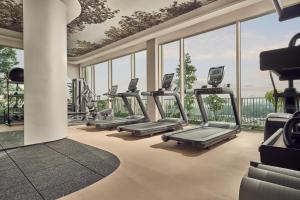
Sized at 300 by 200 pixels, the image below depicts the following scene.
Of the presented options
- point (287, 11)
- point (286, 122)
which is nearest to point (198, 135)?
point (286, 122)

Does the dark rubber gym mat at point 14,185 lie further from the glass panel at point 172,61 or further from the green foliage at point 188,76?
the green foliage at point 188,76

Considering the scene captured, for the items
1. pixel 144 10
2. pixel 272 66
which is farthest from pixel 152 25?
pixel 272 66

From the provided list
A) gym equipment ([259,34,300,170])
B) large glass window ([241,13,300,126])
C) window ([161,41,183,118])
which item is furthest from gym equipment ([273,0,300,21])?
window ([161,41,183,118])

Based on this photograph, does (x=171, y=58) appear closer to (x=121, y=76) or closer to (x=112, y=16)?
(x=112, y=16)

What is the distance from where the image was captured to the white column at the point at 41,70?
4.05 m

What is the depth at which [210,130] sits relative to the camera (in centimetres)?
431

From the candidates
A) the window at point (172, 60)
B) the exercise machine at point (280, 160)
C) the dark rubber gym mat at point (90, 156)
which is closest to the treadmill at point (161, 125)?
the dark rubber gym mat at point (90, 156)

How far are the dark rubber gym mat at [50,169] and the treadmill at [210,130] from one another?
1.33 metres

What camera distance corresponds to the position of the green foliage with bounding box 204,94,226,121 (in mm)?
6465

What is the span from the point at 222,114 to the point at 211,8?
3.29m

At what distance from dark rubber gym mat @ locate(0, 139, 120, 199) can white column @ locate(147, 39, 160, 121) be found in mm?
3880

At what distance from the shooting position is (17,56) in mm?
8117

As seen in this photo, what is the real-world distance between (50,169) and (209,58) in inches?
218

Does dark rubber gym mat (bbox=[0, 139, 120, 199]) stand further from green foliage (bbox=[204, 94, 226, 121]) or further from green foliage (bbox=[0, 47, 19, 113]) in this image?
green foliage (bbox=[0, 47, 19, 113])
